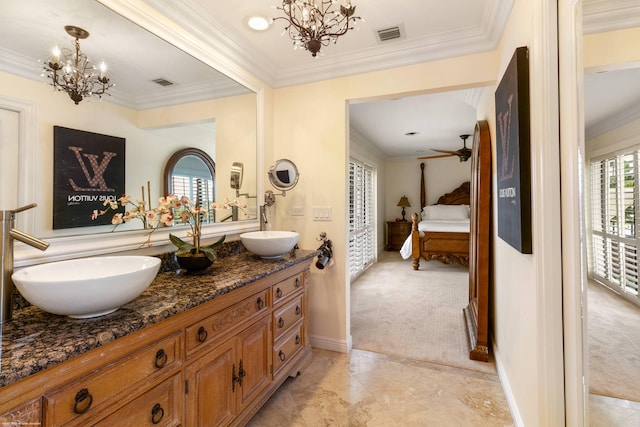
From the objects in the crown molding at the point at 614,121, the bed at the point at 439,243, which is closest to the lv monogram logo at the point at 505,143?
the crown molding at the point at 614,121

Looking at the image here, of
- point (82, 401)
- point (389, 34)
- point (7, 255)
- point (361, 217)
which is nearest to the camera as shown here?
point (82, 401)

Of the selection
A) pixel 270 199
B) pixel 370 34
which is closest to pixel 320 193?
pixel 270 199

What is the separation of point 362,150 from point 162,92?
4098 millimetres

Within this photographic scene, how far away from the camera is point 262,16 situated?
190 centimetres

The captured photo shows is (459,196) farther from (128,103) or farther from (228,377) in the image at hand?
(128,103)

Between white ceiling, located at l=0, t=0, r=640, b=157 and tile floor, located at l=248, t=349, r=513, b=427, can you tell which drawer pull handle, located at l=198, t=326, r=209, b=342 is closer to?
tile floor, located at l=248, t=349, r=513, b=427

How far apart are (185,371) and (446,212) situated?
6.74m

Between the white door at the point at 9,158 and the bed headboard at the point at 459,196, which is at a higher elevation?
the bed headboard at the point at 459,196

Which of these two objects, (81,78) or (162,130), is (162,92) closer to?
(162,130)

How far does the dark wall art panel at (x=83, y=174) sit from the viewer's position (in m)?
1.31

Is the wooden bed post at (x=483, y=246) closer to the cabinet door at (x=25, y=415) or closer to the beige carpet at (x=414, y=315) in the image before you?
the beige carpet at (x=414, y=315)

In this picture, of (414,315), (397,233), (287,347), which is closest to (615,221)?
(287,347)

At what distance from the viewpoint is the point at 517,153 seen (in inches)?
54.1

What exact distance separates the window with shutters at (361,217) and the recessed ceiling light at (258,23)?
3.09 meters
